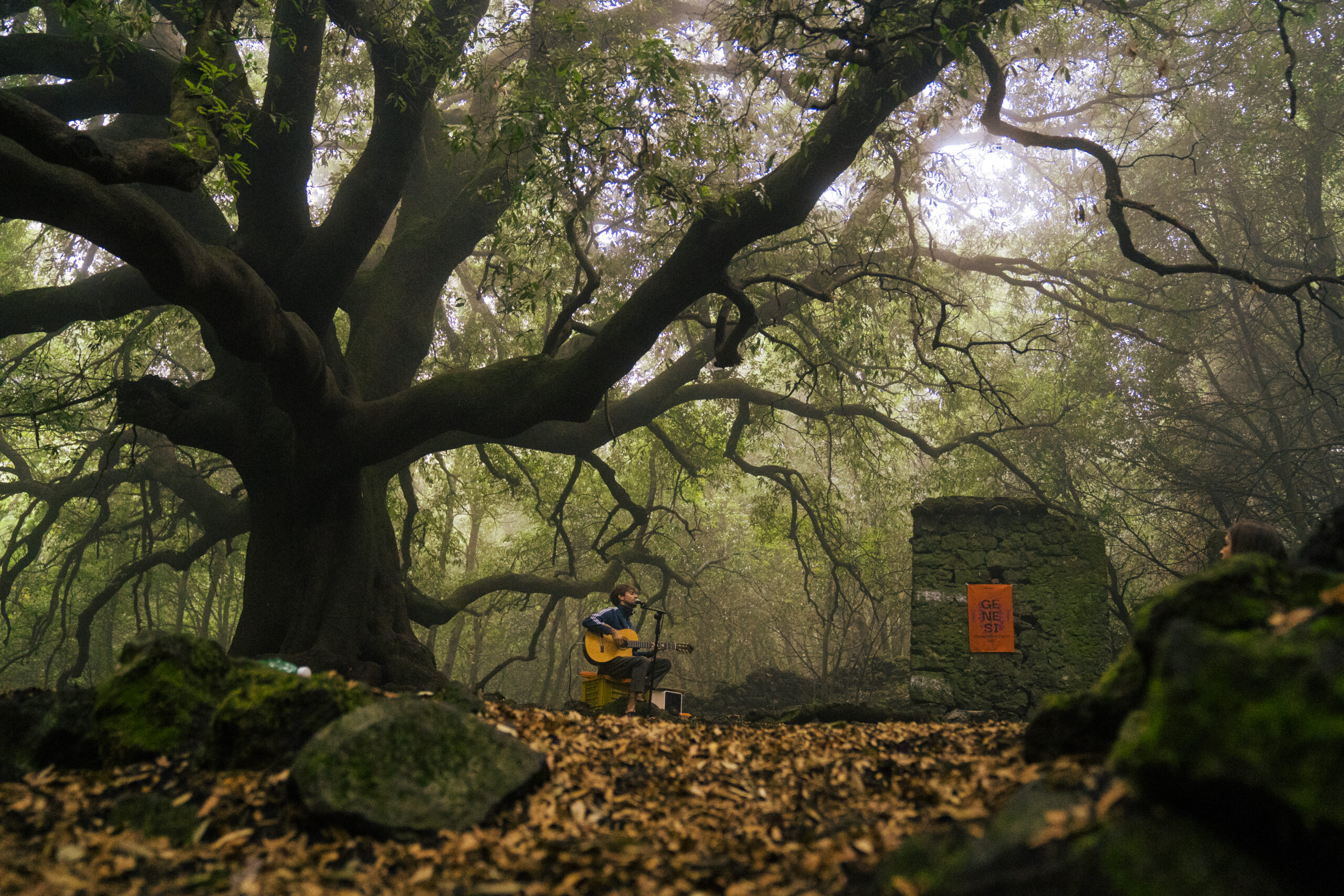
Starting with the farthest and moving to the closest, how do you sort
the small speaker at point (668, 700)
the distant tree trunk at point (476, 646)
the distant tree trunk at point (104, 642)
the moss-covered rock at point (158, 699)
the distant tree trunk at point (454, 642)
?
the distant tree trunk at point (454, 642)
the distant tree trunk at point (476, 646)
the distant tree trunk at point (104, 642)
the small speaker at point (668, 700)
the moss-covered rock at point (158, 699)

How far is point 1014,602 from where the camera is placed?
303 inches

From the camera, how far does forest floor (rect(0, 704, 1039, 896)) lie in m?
2.24

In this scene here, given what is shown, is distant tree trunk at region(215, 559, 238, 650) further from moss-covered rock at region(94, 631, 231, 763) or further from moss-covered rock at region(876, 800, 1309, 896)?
moss-covered rock at region(876, 800, 1309, 896)

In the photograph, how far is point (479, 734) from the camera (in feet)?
10.1

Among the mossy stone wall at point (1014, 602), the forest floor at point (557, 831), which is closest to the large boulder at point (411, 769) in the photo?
the forest floor at point (557, 831)

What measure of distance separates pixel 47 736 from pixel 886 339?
9850 mm

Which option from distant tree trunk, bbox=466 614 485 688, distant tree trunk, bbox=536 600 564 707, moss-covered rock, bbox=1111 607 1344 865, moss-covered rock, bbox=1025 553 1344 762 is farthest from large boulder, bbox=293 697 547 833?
distant tree trunk, bbox=466 614 485 688

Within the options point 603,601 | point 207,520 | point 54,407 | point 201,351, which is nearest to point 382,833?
point 54,407

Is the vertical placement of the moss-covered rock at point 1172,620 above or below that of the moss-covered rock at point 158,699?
above

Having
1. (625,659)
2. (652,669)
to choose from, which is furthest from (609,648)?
(652,669)

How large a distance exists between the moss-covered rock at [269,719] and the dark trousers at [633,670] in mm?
3902

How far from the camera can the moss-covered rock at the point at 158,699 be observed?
325cm

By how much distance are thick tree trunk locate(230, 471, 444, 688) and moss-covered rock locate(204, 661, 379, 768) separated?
345 cm

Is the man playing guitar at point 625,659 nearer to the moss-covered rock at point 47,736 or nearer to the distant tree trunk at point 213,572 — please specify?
the moss-covered rock at point 47,736
